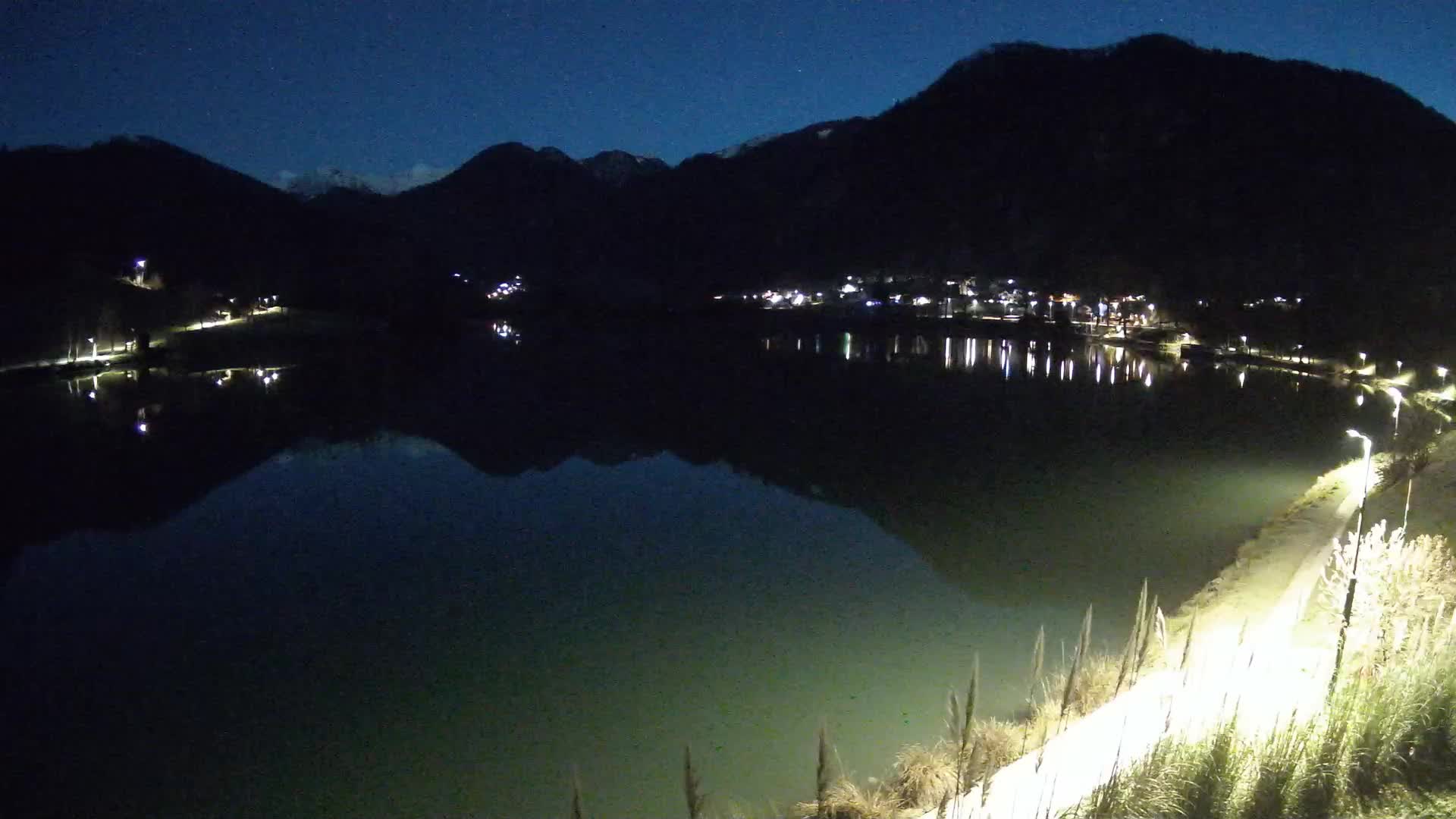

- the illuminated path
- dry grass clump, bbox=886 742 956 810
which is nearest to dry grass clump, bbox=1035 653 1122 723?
the illuminated path

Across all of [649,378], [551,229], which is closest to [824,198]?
[551,229]

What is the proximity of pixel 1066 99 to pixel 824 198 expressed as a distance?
132 ft

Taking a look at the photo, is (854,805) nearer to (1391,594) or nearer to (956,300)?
(1391,594)

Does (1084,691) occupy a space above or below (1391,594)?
below

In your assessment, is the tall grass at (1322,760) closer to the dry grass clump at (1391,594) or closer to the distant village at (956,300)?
the dry grass clump at (1391,594)

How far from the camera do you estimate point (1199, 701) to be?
5840mm

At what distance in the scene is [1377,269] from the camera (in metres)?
60.5

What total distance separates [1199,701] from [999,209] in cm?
11429

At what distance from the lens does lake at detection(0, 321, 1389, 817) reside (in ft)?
26.7

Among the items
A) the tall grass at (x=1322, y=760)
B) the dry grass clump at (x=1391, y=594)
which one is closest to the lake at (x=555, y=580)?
the dry grass clump at (x=1391, y=594)

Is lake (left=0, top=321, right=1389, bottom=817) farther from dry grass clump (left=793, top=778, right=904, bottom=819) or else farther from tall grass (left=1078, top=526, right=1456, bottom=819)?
tall grass (left=1078, top=526, right=1456, bottom=819)

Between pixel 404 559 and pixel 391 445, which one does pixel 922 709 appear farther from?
pixel 391 445

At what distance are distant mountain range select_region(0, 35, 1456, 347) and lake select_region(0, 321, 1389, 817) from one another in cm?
3121

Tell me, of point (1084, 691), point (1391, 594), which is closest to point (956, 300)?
point (1084, 691)
